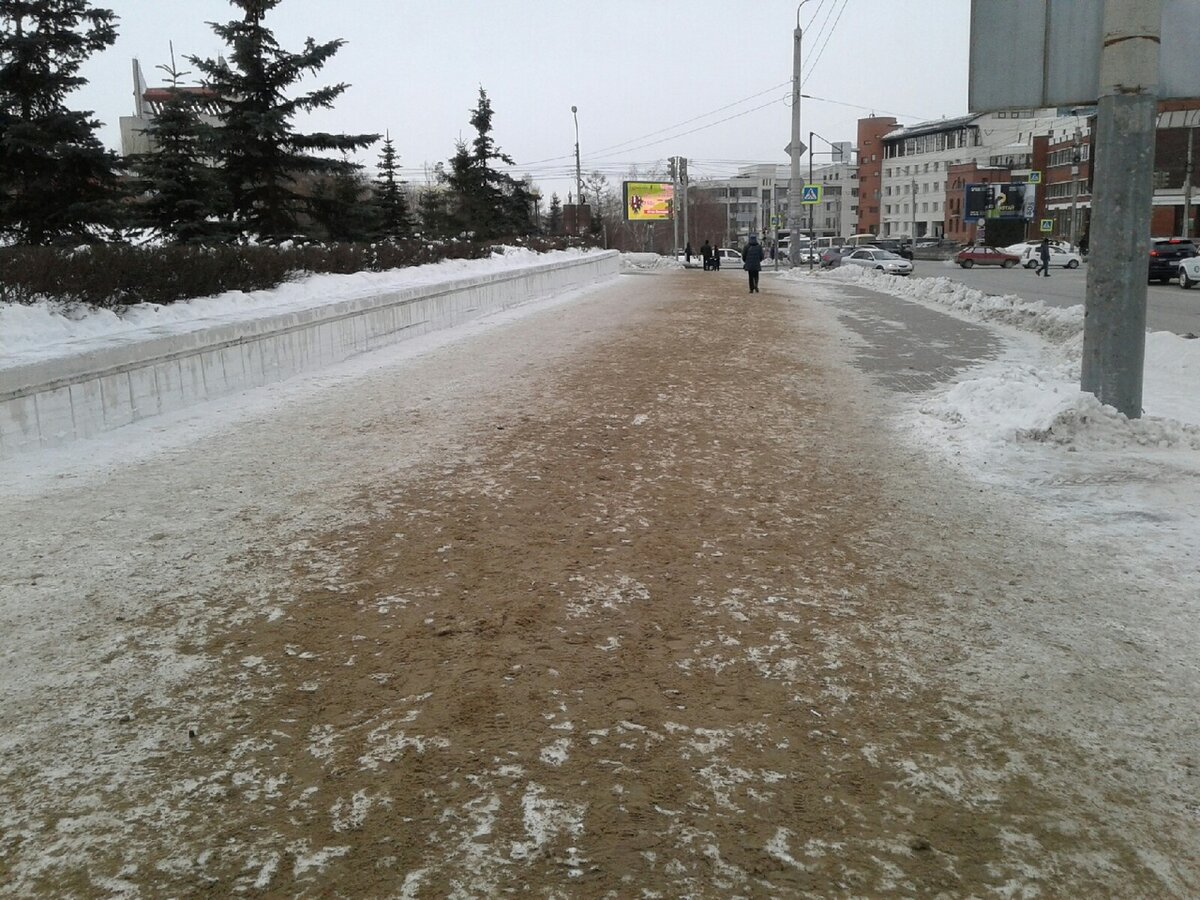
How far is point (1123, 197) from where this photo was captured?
7.50 meters

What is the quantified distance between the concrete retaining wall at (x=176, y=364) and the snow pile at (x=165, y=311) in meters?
0.37

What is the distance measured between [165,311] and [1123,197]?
9.75 metres

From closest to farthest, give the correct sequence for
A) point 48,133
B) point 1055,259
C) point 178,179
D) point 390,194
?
point 48,133 → point 178,179 → point 390,194 → point 1055,259

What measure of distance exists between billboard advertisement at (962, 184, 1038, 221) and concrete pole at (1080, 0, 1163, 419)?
103 m

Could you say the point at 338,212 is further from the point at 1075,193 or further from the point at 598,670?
the point at 1075,193

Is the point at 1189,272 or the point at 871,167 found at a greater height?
the point at 871,167

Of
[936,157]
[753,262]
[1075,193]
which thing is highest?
[936,157]

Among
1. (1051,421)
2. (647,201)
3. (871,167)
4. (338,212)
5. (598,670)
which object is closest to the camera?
(598,670)

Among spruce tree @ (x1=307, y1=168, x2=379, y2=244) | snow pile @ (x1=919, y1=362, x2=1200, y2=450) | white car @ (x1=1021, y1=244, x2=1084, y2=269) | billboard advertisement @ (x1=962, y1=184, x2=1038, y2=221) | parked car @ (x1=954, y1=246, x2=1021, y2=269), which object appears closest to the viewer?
snow pile @ (x1=919, y1=362, x2=1200, y2=450)

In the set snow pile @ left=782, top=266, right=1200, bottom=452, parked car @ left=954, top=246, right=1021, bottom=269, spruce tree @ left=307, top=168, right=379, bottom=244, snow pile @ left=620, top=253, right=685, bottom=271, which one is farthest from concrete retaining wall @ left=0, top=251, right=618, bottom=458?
parked car @ left=954, top=246, right=1021, bottom=269

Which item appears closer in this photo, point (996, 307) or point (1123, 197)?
point (1123, 197)

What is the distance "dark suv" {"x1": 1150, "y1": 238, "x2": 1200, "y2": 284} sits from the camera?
32.8 m

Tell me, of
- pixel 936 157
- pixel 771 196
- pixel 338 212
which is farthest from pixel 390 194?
pixel 771 196

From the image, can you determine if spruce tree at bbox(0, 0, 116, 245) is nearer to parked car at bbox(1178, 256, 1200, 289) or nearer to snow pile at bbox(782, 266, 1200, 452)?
snow pile at bbox(782, 266, 1200, 452)
